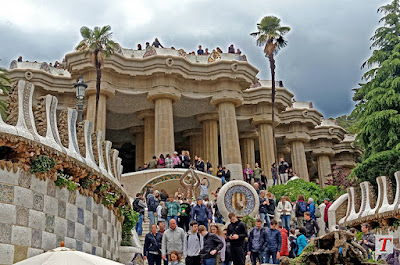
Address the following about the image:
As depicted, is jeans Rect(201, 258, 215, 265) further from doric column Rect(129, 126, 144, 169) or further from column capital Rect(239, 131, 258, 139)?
column capital Rect(239, 131, 258, 139)

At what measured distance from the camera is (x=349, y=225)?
1909 centimetres

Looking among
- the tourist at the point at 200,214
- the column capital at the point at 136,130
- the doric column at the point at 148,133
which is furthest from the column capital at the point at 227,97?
the tourist at the point at 200,214

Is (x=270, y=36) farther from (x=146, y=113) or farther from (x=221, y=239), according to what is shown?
(x=221, y=239)

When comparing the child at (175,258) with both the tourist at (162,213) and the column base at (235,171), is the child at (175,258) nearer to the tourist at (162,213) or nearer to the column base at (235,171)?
the tourist at (162,213)

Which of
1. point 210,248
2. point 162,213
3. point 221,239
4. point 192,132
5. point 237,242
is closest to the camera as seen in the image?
point 210,248

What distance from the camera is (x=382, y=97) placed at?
85.9 feet

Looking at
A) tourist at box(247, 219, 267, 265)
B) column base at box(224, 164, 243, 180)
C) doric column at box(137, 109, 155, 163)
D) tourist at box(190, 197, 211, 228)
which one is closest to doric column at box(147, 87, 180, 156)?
doric column at box(137, 109, 155, 163)

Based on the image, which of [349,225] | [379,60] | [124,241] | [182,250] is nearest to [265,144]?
[379,60]

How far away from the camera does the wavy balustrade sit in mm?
9188

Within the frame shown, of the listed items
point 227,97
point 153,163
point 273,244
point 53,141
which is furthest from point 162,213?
point 227,97

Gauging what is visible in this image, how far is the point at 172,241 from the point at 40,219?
2.89 meters

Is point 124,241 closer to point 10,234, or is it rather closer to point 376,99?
point 10,234

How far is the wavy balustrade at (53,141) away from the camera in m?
9.19

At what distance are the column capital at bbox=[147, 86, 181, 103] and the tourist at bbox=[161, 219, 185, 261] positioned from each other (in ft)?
69.5
